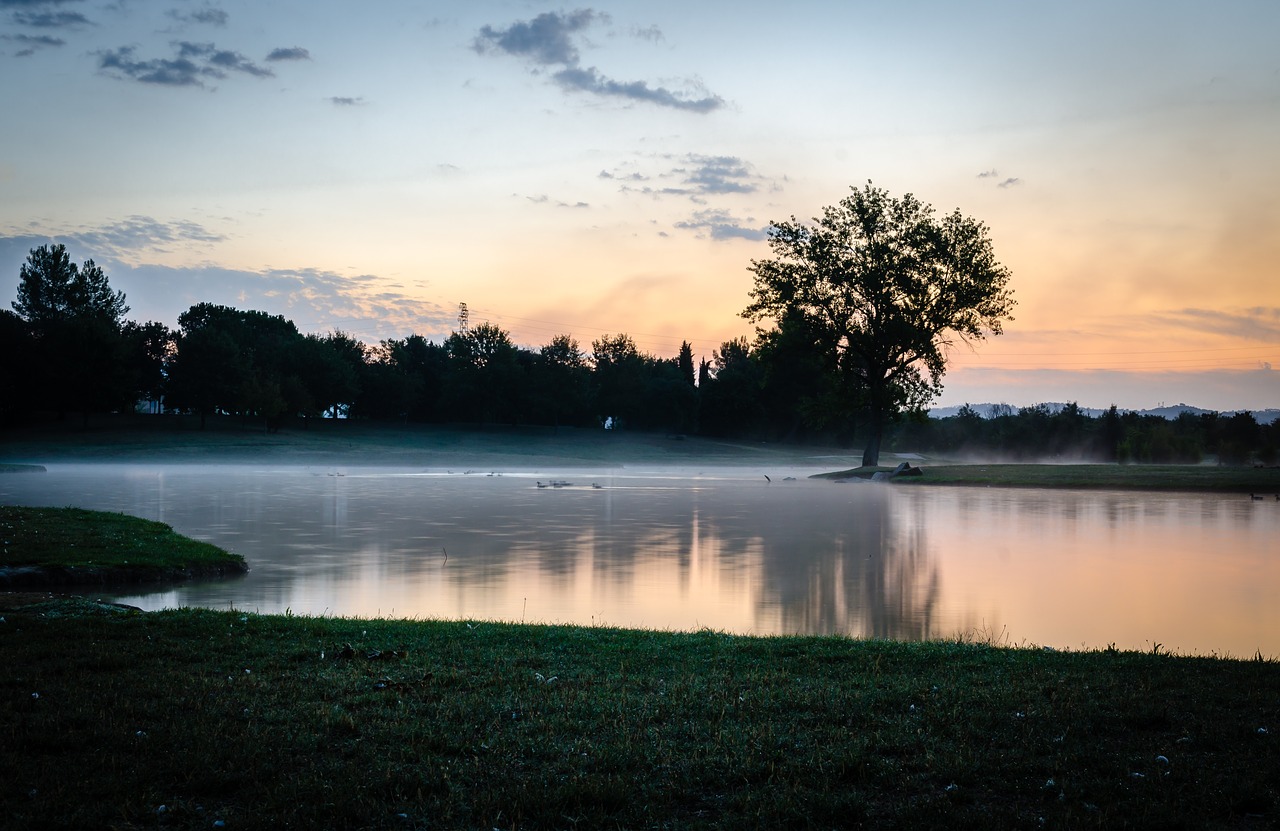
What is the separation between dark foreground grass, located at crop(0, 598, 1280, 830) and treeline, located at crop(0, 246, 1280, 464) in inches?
1673

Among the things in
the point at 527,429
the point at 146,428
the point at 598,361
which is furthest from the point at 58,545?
the point at 598,361

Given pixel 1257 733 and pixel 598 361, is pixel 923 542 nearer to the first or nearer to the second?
pixel 1257 733

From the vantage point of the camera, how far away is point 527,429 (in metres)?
106

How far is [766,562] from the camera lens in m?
17.5

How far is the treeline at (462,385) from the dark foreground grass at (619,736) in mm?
42492

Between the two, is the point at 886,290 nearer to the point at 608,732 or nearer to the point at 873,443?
the point at 873,443

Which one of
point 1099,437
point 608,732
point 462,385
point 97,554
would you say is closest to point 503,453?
point 462,385

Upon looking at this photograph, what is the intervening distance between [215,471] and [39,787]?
5313 centimetres

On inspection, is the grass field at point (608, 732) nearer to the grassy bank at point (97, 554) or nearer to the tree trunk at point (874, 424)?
the grassy bank at point (97, 554)

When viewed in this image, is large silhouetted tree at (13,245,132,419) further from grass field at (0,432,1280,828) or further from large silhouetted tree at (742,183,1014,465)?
grass field at (0,432,1280,828)

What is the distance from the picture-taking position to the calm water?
12.6m

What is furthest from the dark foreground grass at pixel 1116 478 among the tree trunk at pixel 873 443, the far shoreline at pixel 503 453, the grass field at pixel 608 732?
the grass field at pixel 608 732

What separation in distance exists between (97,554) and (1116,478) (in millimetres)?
37900

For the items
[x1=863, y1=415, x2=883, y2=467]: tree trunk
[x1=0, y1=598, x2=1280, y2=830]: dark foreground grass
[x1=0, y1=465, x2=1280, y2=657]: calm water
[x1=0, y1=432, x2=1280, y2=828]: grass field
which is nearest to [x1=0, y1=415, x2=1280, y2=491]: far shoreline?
[x1=863, y1=415, x2=883, y2=467]: tree trunk
